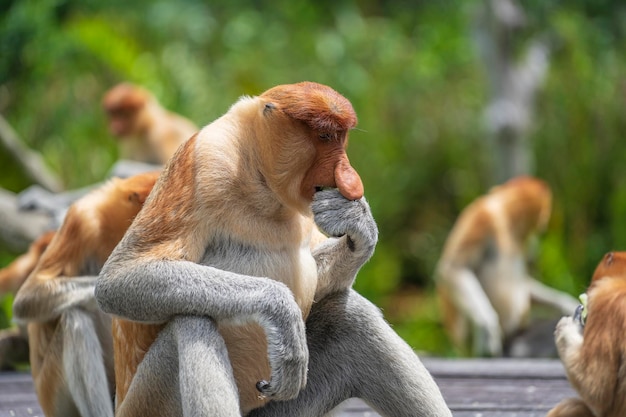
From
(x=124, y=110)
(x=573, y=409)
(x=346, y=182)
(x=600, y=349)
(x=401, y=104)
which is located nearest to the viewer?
(x=346, y=182)

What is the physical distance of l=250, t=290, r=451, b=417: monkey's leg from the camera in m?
3.44

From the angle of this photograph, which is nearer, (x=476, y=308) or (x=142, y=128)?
(x=476, y=308)

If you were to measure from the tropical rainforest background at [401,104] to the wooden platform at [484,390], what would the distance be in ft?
11.3

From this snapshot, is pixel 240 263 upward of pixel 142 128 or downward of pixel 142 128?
upward

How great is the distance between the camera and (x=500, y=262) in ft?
28.7

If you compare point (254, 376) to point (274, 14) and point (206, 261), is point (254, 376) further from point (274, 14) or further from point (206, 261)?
point (274, 14)

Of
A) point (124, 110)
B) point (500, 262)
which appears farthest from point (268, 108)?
point (124, 110)

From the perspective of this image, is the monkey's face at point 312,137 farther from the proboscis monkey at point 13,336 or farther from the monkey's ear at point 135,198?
the proboscis monkey at point 13,336

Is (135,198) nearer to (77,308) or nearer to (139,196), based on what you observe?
(139,196)

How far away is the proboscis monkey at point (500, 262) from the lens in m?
8.62

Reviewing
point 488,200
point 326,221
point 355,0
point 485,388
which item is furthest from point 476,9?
point 326,221

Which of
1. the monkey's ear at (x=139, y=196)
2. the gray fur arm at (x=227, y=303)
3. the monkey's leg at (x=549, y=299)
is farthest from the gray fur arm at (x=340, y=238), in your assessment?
the monkey's leg at (x=549, y=299)

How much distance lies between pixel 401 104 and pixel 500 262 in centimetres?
448

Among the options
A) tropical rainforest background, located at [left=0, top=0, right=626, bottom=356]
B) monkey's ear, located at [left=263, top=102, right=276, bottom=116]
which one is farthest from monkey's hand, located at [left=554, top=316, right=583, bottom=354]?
tropical rainforest background, located at [left=0, top=0, right=626, bottom=356]
